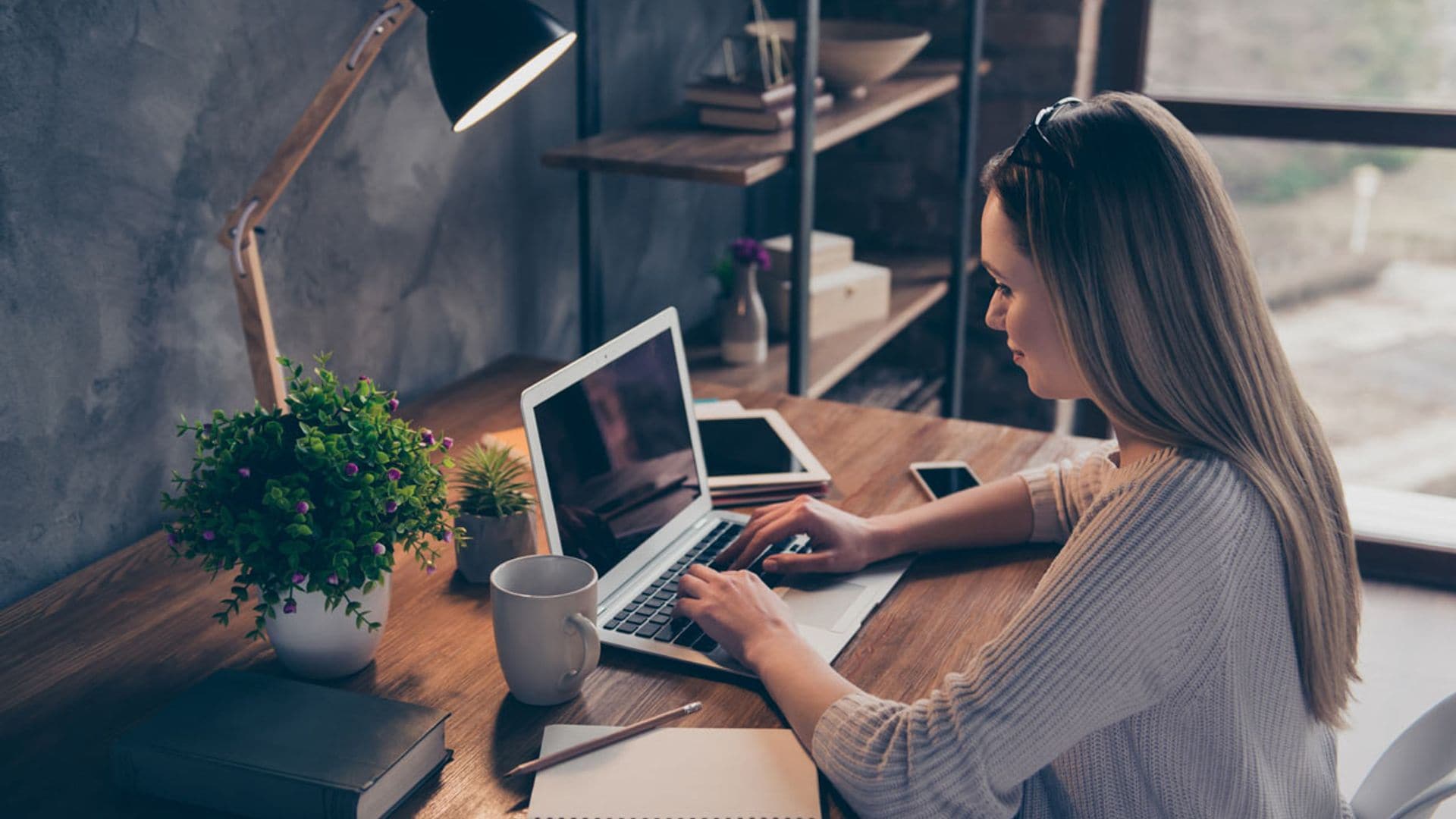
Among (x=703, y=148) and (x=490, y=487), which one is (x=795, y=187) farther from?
(x=490, y=487)

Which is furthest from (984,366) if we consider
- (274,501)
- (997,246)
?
(274,501)

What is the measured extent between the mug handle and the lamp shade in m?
0.46

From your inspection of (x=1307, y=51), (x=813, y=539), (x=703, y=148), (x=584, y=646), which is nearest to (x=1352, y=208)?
(x=1307, y=51)

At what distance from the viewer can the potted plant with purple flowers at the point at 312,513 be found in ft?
3.22

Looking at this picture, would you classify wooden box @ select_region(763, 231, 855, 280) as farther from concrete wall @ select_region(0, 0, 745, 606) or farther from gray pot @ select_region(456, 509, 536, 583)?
gray pot @ select_region(456, 509, 536, 583)

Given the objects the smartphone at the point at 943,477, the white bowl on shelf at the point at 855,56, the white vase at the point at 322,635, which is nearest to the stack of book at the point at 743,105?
the white bowl on shelf at the point at 855,56

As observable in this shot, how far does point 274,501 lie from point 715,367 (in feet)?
4.05

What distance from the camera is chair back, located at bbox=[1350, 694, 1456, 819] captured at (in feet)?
3.12

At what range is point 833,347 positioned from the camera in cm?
228

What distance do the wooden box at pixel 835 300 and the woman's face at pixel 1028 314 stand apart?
1.25 m

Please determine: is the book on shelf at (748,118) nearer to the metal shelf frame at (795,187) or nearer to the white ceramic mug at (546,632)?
the metal shelf frame at (795,187)

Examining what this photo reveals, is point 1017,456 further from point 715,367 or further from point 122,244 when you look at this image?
point 122,244

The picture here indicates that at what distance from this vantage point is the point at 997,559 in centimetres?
133

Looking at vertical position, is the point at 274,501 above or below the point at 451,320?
above
